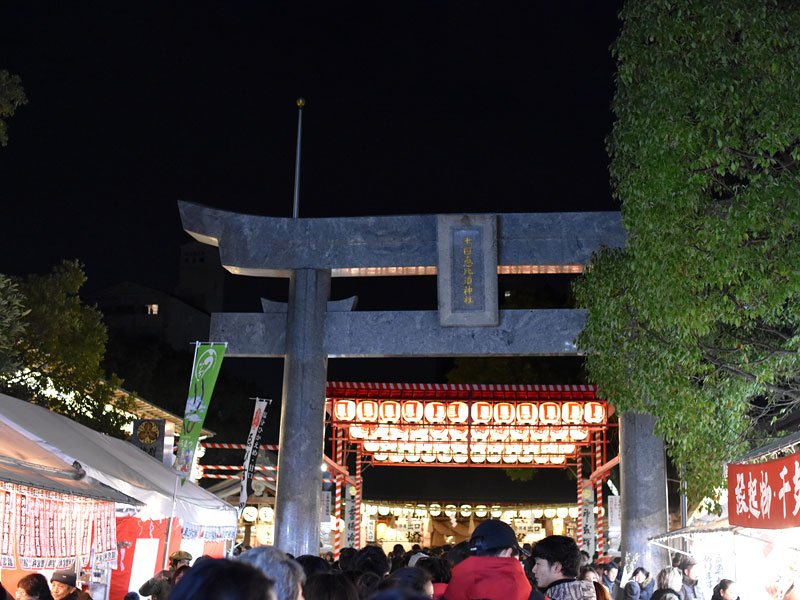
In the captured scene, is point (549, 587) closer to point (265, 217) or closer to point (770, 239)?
point (770, 239)

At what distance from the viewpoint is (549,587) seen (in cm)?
460

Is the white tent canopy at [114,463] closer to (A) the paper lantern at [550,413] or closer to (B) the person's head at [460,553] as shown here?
(B) the person's head at [460,553]

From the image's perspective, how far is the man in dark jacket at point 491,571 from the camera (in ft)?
13.3

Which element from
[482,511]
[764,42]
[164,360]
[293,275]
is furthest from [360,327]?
[164,360]

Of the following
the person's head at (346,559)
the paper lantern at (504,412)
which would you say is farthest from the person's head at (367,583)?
the paper lantern at (504,412)

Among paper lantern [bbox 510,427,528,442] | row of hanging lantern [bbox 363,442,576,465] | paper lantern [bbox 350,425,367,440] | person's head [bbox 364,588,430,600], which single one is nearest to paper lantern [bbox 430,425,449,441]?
row of hanging lantern [bbox 363,442,576,465]

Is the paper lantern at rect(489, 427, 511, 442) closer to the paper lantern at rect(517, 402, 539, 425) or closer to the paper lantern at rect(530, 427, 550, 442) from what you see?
the paper lantern at rect(530, 427, 550, 442)

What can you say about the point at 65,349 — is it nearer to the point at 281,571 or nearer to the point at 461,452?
the point at 461,452

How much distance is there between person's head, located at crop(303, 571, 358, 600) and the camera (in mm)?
3895

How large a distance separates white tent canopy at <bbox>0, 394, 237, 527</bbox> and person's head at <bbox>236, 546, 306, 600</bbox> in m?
4.89

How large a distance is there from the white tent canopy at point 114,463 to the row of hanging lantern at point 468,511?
23.1 m

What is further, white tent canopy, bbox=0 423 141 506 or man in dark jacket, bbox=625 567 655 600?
man in dark jacket, bbox=625 567 655 600

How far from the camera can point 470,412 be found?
2209 centimetres

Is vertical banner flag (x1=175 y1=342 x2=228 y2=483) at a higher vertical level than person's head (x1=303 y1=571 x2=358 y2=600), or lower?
higher
